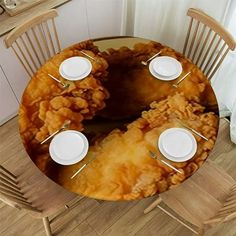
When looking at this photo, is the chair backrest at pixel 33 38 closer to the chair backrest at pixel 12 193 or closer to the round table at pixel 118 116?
the round table at pixel 118 116

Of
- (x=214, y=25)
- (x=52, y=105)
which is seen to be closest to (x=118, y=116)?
(x=52, y=105)

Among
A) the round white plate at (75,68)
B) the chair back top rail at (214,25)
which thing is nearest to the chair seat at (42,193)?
the round white plate at (75,68)

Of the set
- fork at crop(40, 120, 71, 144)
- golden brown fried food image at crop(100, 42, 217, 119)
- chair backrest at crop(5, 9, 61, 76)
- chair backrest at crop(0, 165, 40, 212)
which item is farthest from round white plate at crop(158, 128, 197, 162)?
chair backrest at crop(5, 9, 61, 76)

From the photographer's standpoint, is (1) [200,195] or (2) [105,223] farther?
(2) [105,223]

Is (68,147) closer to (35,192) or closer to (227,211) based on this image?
(35,192)

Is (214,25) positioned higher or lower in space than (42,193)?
higher

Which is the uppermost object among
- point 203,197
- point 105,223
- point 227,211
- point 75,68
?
point 75,68
